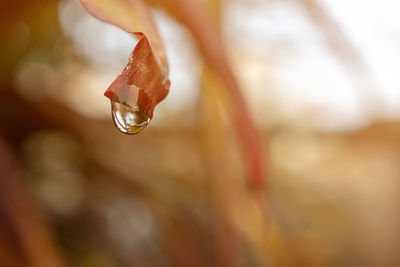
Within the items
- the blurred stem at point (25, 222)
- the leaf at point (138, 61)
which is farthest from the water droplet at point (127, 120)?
the blurred stem at point (25, 222)

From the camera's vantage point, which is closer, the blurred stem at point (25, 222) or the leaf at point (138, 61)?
the leaf at point (138, 61)

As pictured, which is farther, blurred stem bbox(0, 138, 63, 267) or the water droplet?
blurred stem bbox(0, 138, 63, 267)

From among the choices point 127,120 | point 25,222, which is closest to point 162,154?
point 25,222

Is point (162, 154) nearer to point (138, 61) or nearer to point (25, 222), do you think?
point (25, 222)

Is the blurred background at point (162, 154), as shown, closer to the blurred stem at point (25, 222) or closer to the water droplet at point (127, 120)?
the blurred stem at point (25, 222)

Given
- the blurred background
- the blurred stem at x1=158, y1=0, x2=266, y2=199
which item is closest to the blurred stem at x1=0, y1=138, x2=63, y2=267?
the blurred background

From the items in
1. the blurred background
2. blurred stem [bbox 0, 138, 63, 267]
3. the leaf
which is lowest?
the leaf

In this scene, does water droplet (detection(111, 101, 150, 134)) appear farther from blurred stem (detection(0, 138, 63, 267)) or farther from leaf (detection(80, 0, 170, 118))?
blurred stem (detection(0, 138, 63, 267))

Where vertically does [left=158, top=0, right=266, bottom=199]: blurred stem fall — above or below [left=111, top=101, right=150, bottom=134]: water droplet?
above

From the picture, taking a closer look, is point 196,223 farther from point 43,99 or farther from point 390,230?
point 390,230
